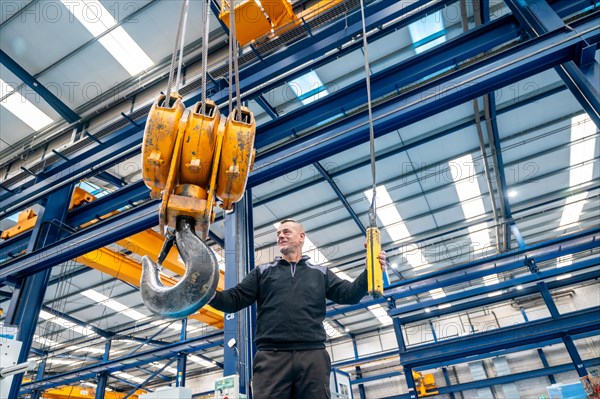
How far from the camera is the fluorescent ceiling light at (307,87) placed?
5.86 metres

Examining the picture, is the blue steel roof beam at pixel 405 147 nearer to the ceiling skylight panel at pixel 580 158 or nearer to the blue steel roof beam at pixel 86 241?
the ceiling skylight panel at pixel 580 158

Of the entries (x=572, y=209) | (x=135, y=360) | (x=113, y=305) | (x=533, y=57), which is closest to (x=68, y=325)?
(x=113, y=305)

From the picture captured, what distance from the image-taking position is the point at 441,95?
3.42m

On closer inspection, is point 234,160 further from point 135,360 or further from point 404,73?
point 135,360

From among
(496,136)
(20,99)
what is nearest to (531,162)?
(496,136)

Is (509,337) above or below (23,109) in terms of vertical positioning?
below

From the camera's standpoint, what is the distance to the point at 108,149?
5270 mm

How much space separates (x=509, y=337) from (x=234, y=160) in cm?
747

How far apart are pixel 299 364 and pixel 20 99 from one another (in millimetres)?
6697

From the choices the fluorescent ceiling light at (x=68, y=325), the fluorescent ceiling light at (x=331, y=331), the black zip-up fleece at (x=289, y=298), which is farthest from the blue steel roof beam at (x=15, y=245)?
the fluorescent ceiling light at (x=331, y=331)

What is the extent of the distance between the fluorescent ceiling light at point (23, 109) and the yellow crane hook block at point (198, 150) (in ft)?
21.0

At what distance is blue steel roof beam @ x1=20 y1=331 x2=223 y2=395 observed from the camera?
9.60 meters

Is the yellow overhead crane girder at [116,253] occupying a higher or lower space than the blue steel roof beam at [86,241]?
higher

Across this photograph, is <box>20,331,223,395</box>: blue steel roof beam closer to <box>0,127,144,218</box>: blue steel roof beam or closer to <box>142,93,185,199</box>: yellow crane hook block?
<box>0,127,144,218</box>: blue steel roof beam
